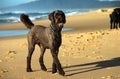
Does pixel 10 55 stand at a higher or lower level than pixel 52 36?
lower

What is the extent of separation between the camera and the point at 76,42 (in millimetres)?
14273

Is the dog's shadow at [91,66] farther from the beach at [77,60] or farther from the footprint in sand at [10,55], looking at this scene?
the footprint in sand at [10,55]

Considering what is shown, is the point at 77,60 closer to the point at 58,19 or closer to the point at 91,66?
the point at 91,66

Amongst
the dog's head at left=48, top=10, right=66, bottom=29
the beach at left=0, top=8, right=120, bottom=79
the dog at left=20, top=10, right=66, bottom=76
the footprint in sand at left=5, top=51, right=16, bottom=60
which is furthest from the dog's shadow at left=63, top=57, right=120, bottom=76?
the footprint in sand at left=5, top=51, right=16, bottom=60

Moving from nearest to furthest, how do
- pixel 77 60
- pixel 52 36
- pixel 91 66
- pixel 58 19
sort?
1. pixel 58 19
2. pixel 52 36
3. pixel 91 66
4. pixel 77 60

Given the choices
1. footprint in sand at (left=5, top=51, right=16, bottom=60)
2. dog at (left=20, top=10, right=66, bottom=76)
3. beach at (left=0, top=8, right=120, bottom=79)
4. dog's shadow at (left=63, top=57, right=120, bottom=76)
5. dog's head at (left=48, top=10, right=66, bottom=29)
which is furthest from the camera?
footprint in sand at (left=5, top=51, right=16, bottom=60)

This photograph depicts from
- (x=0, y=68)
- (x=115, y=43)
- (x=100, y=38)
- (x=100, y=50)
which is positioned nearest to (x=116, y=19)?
(x=100, y=38)

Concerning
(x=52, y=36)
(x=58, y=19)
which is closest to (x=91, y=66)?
(x=52, y=36)

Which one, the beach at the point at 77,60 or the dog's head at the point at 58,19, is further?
the beach at the point at 77,60

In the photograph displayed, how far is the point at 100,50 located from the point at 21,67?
3206 mm

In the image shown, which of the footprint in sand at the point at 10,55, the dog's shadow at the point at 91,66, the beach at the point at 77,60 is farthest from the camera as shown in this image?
the footprint in sand at the point at 10,55

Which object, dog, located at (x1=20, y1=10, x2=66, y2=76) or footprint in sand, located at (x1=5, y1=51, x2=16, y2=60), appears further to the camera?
footprint in sand, located at (x1=5, y1=51, x2=16, y2=60)

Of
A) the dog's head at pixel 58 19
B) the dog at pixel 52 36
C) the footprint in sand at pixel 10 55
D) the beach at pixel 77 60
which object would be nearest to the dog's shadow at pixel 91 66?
the beach at pixel 77 60

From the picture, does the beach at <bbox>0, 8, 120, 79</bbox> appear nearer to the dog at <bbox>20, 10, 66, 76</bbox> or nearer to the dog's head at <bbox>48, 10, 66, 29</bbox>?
the dog at <bbox>20, 10, 66, 76</bbox>
